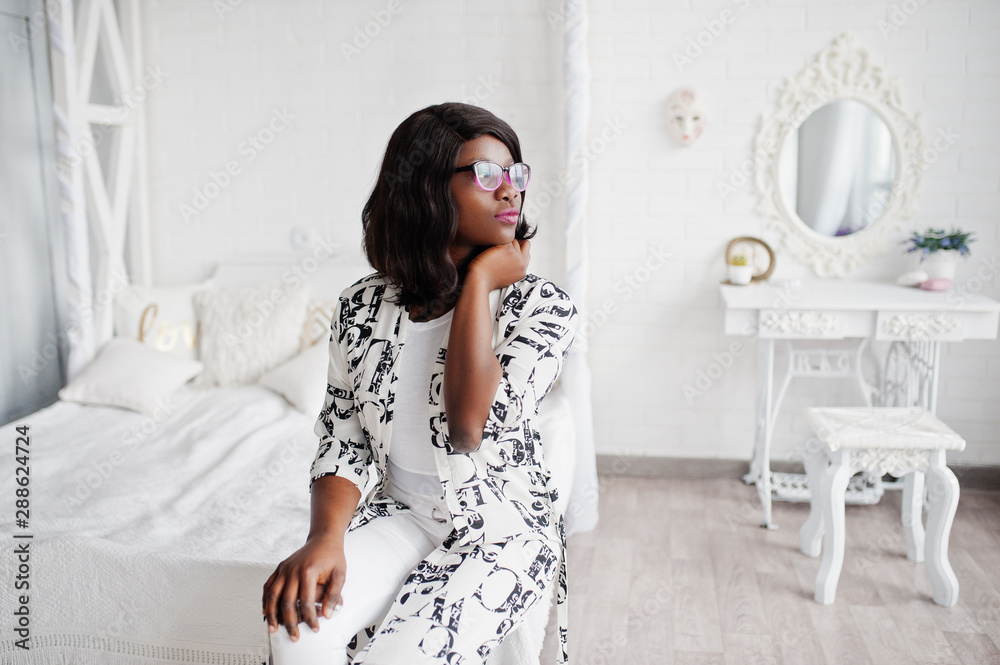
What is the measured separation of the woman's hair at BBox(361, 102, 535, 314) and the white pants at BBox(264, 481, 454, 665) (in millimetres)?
375

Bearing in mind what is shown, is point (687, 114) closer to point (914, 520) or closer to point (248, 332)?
point (914, 520)

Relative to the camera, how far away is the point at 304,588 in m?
1.19

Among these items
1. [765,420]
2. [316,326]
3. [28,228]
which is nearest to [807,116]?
[765,420]

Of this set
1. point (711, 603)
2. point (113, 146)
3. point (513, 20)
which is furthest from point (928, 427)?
point (113, 146)

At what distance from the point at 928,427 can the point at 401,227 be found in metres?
1.89

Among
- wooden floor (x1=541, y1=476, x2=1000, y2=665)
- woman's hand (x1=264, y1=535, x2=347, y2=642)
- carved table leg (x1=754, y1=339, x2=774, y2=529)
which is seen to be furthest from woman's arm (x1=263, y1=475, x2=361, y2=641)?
carved table leg (x1=754, y1=339, x2=774, y2=529)

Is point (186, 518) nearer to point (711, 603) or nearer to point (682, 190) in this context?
point (711, 603)

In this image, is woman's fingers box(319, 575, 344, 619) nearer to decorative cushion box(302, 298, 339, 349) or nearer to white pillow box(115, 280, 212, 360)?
decorative cushion box(302, 298, 339, 349)

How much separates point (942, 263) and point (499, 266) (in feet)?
7.56

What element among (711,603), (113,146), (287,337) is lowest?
(711,603)

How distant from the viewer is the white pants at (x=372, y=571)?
118 cm

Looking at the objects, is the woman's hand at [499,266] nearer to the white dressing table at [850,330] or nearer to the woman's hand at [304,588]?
the woman's hand at [304,588]

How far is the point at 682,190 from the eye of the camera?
10.9 ft

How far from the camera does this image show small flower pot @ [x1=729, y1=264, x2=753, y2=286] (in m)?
3.19
